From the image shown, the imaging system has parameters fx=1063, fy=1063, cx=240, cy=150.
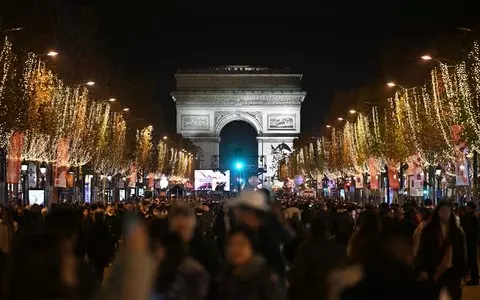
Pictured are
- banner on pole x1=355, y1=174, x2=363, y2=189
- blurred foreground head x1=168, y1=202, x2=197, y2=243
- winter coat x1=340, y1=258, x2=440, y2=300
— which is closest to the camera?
winter coat x1=340, y1=258, x2=440, y2=300

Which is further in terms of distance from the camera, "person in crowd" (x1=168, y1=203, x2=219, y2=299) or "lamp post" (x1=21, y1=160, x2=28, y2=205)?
"lamp post" (x1=21, y1=160, x2=28, y2=205)

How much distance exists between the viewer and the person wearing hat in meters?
10.8

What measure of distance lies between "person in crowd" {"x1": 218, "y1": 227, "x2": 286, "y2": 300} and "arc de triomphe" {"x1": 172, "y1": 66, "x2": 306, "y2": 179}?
15079cm

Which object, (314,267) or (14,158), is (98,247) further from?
(14,158)

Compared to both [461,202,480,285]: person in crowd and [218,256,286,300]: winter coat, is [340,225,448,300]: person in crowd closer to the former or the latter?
[218,256,286,300]: winter coat

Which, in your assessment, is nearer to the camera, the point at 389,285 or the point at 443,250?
the point at 389,285

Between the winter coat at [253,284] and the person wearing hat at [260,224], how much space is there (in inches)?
44.1

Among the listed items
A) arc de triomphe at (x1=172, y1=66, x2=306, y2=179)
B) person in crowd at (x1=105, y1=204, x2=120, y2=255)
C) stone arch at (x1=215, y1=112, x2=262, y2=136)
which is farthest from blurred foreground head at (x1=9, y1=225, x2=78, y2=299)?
stone arch at (x1=215, y1=112, x2=262, y2=136)

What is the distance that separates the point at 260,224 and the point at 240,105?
150930 millimetres

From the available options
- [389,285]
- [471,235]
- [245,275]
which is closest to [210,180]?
[471,235]

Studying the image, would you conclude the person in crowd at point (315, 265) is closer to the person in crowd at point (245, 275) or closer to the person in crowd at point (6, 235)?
the person in crowd at point (245, 275)

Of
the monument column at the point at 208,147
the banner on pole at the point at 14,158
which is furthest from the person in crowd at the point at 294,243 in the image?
the monument column at the point at 208,147

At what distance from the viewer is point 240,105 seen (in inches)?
6417

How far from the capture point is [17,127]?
41.1 meters
